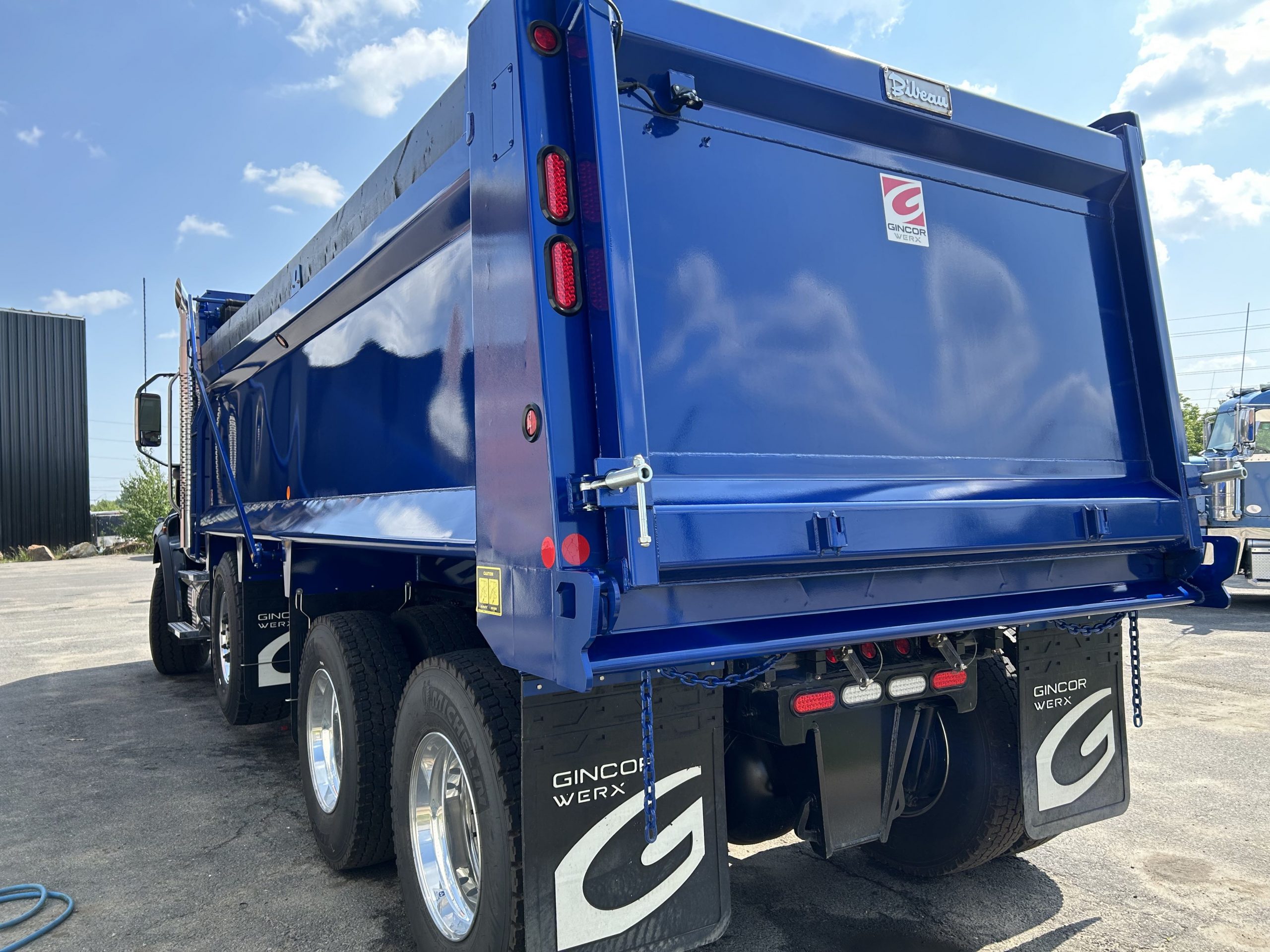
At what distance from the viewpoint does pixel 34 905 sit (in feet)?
11.9

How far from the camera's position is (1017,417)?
122 inches

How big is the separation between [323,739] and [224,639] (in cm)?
272

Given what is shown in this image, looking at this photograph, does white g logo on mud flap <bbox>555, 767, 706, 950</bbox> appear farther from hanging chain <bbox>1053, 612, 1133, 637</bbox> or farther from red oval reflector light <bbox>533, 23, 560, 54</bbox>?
red oval reflector light <bbox>533, 23, 560, 54</bbox>

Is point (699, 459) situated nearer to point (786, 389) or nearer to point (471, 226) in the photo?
point (786, 389)

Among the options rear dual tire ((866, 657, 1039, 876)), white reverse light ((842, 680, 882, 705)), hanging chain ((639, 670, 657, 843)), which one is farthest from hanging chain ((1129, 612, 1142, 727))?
hanging chain ((639, 670, 657, 843))

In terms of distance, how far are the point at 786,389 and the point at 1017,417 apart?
100 centimetres

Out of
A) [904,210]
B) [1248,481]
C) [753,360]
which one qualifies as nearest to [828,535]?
[753,360]

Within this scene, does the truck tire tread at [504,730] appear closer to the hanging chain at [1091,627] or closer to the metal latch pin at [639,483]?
the metal latch pin at [639,483]

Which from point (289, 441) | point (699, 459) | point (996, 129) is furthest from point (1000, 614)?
point (289, 441)

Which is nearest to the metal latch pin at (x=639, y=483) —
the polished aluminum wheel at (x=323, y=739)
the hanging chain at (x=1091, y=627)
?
the hanging chain at (x=1091, y=627)

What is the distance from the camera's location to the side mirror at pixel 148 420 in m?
7.45

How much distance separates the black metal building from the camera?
2714 cm

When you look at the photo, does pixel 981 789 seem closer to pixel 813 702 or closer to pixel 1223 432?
pixel 813 702

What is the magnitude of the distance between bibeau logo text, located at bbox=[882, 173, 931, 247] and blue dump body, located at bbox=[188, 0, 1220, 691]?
0.01 metres
